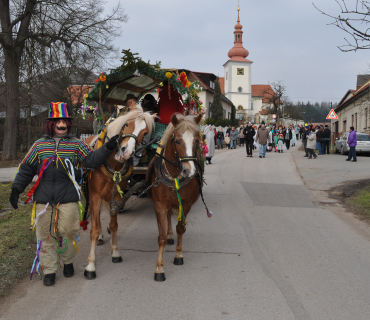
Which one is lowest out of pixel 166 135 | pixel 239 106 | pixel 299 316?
pixel 299 316

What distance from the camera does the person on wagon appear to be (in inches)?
169

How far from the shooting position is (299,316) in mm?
3527

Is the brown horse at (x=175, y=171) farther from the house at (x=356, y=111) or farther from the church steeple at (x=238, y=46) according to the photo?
the church steeple at (x=238, y=46)

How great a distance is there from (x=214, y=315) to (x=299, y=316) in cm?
79

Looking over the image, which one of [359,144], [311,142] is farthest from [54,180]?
[359,144]

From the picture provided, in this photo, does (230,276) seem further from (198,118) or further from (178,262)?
(198,118)

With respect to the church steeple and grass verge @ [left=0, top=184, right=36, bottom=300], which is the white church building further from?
grass verge @ [left=0, top=184, right=36, bottom=300]

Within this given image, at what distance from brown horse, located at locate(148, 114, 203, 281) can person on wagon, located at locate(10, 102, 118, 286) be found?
710mm

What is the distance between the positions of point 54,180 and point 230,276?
7.70ft

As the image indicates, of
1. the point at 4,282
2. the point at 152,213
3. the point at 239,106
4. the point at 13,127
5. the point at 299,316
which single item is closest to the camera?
the point at 299,316

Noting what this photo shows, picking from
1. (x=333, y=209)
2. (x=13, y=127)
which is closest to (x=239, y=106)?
(x=13, y=127)

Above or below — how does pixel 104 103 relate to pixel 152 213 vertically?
above

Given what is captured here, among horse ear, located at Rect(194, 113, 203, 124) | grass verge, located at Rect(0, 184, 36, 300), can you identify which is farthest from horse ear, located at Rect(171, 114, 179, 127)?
grass verge, located at Rect(0, 184, 36, 300)

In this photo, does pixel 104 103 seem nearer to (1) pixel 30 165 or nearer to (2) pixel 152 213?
(2) pixel 152 213
